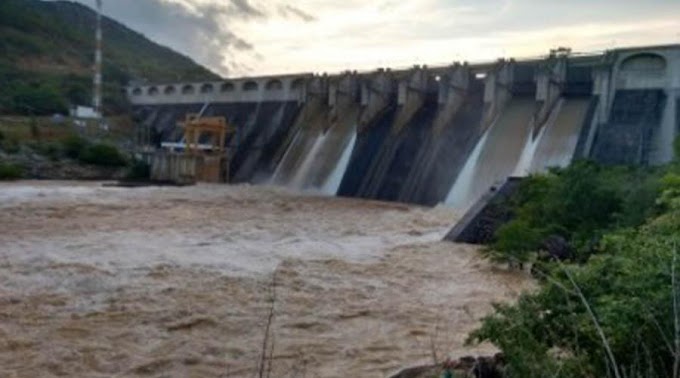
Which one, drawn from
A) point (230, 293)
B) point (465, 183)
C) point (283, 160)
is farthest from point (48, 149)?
point (230, 293)

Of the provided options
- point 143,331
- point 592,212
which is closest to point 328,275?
point 143,331

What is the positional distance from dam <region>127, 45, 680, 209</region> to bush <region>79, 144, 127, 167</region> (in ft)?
16.7

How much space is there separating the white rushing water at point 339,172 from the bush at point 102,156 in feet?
39.0

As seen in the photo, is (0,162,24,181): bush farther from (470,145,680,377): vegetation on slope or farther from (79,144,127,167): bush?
(470,145,680,377): vegetation on slope

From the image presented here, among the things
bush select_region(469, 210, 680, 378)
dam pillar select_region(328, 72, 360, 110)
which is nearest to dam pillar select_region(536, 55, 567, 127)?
dam pillar select_region(328, 72, 360, 110)

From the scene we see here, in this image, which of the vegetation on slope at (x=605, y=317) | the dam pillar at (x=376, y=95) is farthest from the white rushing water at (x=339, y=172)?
the vegetation on slope at (x=605, y=317)

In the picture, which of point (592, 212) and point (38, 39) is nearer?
point (592, 212)

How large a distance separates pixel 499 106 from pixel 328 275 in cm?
1250

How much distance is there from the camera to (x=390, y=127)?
2456 centimetres

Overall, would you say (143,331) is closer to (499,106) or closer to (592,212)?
(592,212)

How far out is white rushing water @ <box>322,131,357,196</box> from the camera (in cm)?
2456

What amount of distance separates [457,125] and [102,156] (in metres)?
16.8

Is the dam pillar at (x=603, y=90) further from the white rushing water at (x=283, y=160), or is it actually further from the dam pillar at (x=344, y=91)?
the white rushing water at (x=283, y=160)

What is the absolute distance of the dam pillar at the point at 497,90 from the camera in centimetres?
2148
